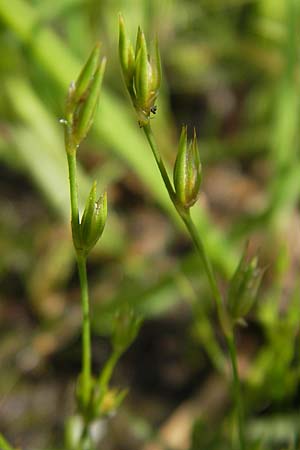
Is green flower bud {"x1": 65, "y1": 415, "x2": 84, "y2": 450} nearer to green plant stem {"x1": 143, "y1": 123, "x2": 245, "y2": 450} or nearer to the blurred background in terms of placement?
the blurred background

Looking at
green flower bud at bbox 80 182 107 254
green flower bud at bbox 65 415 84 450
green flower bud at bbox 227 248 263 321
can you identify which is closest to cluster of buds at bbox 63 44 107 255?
green flower bud at bbox 80 182 107 254

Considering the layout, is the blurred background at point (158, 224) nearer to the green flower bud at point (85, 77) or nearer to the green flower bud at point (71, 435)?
the green flower bud at point (71, 435)

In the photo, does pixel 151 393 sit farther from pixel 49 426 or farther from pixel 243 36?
pixel 243 36

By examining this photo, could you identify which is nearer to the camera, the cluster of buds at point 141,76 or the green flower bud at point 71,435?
the cluster of buds at point 141,76

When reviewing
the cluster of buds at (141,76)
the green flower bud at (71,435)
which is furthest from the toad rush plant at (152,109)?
the green flower bud at (71,435)

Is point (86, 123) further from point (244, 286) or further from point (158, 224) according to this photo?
point (158, 224)

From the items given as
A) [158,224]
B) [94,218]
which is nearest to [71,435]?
[94,218]

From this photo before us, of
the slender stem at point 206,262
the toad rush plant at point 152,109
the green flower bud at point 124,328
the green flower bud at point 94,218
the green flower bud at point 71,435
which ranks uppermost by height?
the toad rush plant at point 152,109
